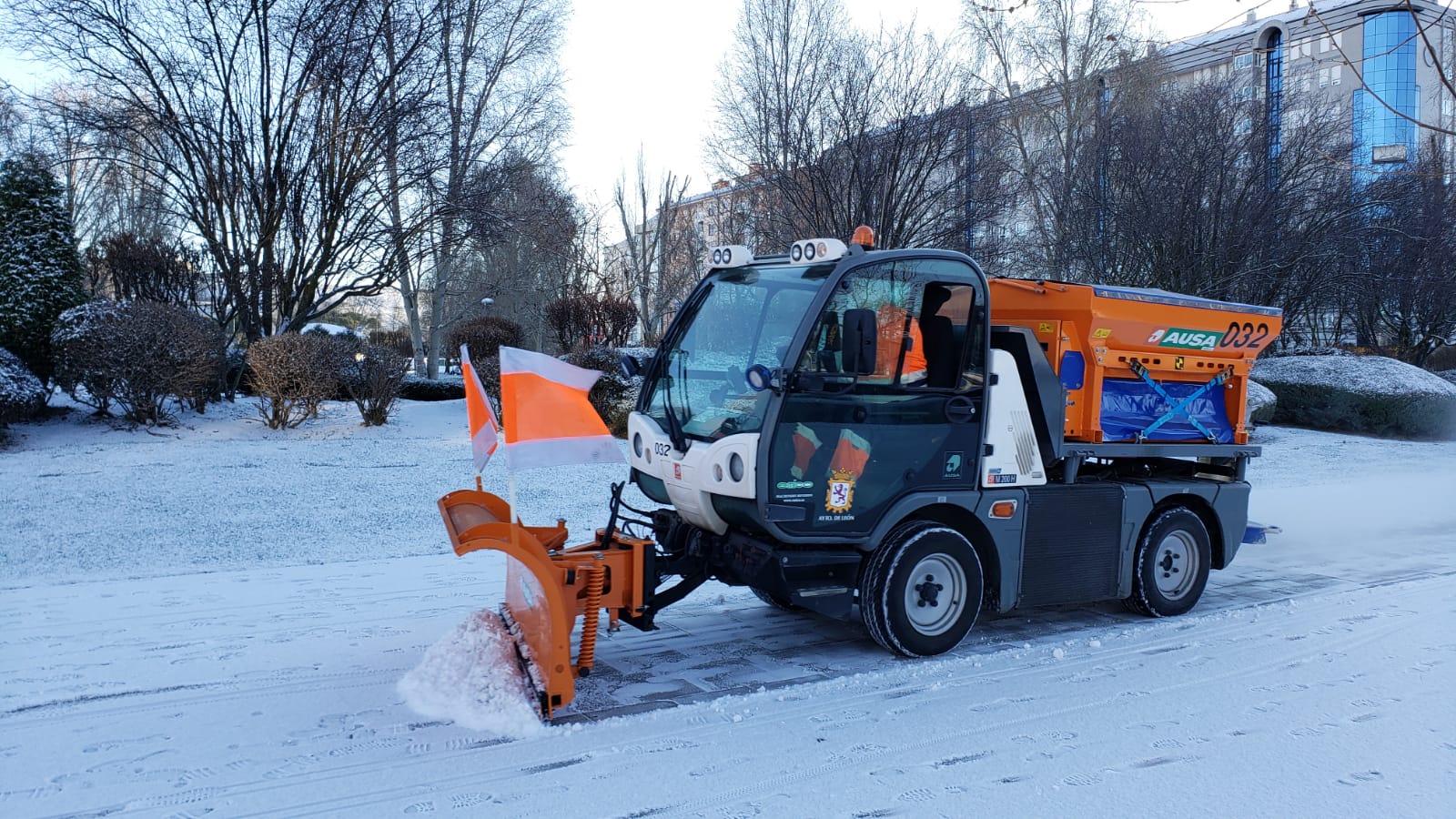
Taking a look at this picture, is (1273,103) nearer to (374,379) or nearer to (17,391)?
(374,379)

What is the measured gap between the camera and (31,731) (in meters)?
4.12

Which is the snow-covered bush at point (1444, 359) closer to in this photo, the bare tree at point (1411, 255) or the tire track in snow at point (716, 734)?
the bare tree at point (1411, 255)

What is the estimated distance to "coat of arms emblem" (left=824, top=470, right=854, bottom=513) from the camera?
4.94 meters

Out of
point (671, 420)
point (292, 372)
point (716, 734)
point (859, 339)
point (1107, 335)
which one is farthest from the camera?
point (292, 372)

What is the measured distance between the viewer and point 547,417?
4.66 meters

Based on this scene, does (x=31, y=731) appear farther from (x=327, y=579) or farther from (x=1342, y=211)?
(x=1342, y=211)

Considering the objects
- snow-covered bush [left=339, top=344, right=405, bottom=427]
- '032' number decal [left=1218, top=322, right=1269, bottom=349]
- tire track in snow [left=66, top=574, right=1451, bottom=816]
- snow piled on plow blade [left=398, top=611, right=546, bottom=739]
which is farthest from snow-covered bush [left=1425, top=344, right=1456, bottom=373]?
snow piled on plow blade [left=398, top=611, right=546, bottom=739]

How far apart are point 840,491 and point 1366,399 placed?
58.8ft

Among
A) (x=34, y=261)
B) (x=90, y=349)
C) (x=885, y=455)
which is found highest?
(x=34, y=261)

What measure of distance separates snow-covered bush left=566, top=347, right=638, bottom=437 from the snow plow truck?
8.50 metres

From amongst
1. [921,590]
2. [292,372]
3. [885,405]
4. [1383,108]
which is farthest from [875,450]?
[1383,108]

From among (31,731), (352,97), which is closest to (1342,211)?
(352,97)

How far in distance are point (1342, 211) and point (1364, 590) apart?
14382 millimetres

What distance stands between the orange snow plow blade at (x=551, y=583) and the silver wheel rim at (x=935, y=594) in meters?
1.50
